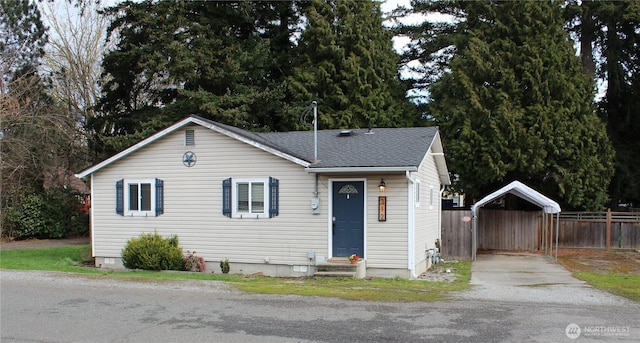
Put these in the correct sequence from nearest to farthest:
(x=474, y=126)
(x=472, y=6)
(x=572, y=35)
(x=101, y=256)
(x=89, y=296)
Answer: (x=89, y=296)
(x=101, y=256)
(x=474, y=126)
(x=472, y=6)
(x=572, y=35)

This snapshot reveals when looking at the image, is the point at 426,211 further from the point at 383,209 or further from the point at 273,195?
the point at 273,195

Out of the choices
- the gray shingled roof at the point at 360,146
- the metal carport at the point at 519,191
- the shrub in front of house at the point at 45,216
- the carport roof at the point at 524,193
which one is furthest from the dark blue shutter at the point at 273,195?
the shrub in front of house at the point at 45,216

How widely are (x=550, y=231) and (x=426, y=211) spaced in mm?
8120

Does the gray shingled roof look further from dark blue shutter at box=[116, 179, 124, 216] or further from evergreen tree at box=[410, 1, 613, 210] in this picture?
evergreen tree at box=[410, 1, 613, 210]

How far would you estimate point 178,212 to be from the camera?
48.2ft

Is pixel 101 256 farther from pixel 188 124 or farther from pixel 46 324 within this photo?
pixel 46 324

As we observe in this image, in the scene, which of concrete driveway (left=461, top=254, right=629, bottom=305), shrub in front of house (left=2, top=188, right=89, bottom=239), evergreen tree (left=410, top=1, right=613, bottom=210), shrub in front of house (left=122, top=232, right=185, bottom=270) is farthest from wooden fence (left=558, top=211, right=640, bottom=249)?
shrub in front of house (left=2, top=188, right=89, bottom=239)

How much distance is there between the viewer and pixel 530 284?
12.0 metres

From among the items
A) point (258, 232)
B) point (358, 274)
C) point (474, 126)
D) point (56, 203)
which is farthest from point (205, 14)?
point (358, 274)

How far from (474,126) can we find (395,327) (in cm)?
1700

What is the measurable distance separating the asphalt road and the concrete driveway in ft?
1.47

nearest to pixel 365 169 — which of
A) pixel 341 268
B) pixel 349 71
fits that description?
pixel 341 268

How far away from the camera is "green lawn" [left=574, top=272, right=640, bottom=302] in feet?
34.0

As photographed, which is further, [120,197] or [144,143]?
[120,197]
